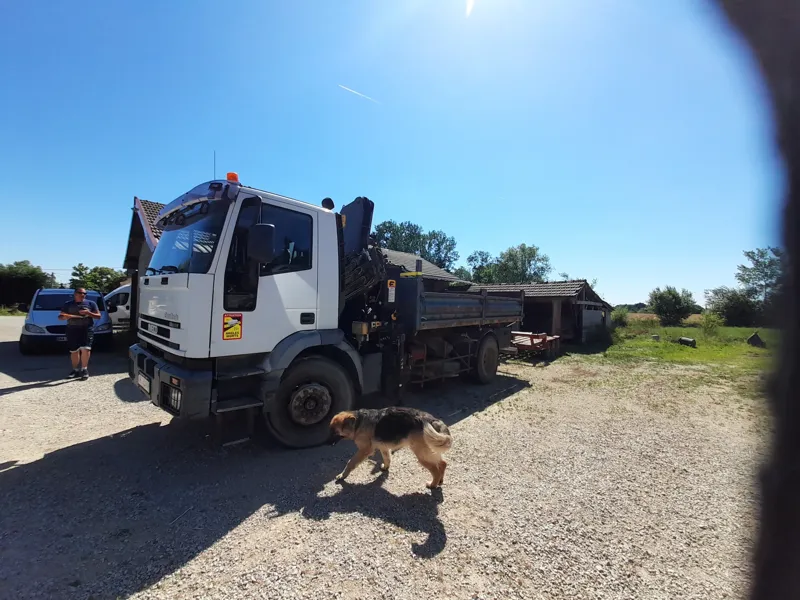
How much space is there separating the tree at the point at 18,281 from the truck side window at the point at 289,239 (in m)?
44.9

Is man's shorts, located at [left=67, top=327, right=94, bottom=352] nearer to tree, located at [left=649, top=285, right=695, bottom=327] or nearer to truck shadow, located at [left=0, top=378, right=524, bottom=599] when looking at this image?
truck shadow, located at [left=0, top=378, right=524, bottom=599]

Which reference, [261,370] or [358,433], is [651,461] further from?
[261,370]

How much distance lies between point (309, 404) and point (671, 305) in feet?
113

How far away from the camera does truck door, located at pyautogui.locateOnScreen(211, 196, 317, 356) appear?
3863 millimetres

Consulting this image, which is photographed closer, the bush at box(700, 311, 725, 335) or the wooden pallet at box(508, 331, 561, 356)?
the bush at box(700, 311, 725, 335)

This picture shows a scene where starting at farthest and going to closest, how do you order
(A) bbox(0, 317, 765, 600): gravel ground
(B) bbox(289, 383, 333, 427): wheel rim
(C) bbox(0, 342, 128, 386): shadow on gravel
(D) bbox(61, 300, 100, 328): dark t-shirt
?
(C) bbox(0, 342, 128, 386): shadow on gravel → (D) bbox(61, 300, 100, 328): dark t-shirt → (B) bbox(289, 383, 333, 427): wheel rim → (A) bbox(0, 317, 765, 600): gravel ground

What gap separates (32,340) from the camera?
10.3m

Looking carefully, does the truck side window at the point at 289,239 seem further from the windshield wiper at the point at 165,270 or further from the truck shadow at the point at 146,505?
the truck shadow at the point at 146,505

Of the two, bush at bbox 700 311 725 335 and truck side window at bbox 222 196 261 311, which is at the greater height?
truck side window at bbox 222 196 261 311

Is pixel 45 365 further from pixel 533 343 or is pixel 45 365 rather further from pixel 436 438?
pixel 533 343

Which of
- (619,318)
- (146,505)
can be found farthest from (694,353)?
(146,505)

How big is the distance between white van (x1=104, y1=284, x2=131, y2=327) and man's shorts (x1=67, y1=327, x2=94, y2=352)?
662 cm

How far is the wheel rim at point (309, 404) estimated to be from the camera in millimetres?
4312

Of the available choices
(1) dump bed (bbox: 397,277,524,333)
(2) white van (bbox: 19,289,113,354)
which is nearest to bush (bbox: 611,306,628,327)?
(1) dump bed (bbox: 397,277,524,333)
